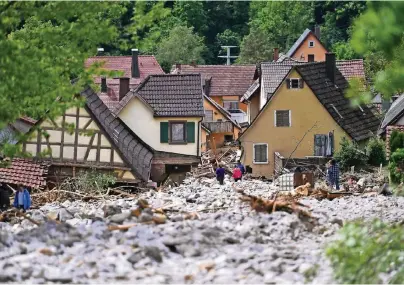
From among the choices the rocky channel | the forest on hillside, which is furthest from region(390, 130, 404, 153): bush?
the forest on hillside

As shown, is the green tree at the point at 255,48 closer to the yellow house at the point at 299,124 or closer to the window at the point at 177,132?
the yellow house at the point at 299,124

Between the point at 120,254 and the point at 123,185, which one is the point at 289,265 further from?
the point at 123,185

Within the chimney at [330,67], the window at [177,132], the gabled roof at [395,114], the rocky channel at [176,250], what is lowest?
the rocky channel at [176,250]

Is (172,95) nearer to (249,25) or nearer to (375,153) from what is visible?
(375,153)

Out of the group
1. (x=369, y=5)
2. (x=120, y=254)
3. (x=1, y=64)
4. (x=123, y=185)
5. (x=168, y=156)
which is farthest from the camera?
(x=168, y=156)

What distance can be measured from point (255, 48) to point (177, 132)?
5912 centimetres

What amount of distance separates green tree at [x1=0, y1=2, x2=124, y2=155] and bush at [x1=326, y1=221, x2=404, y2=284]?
7223 millimetres

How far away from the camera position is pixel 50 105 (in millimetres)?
20172

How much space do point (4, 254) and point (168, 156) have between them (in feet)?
102

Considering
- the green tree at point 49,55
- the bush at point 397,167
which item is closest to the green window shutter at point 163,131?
the bush at point 397,167

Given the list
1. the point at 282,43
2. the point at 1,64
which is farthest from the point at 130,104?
the point at 282,43

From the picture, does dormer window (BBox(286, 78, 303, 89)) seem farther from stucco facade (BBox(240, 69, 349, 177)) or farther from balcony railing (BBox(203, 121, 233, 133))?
balcony railing (BBox(203, 121, 233, 133))

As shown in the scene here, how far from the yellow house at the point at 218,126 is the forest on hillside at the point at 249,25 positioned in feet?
108

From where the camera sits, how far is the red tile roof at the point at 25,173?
35.8 meters
